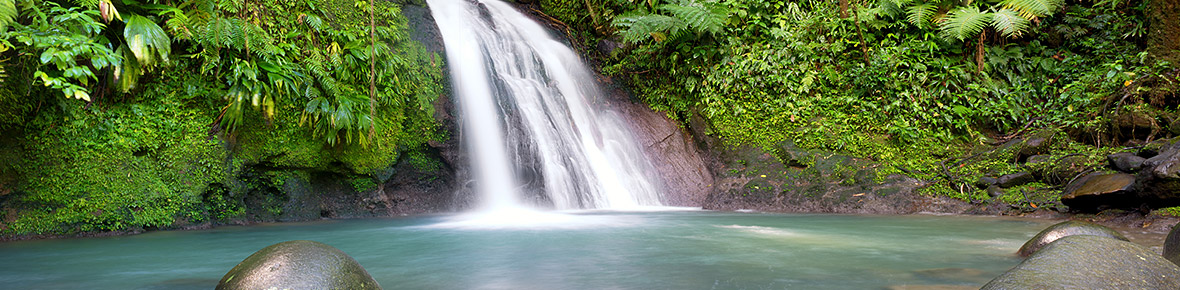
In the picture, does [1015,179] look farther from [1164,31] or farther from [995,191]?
[1164,31]

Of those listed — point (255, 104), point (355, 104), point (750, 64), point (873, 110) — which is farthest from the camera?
point (750, 64)

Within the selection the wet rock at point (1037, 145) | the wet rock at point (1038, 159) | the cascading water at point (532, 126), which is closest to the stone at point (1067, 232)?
the wet rock at point (1038, 159)

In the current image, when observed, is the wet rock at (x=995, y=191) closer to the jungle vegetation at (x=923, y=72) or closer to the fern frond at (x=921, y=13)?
the jungle vegetation at (x=923, y=72)

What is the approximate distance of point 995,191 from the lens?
24.5 ft

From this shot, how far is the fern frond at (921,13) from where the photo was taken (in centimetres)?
876

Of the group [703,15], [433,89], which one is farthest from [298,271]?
[703,15]

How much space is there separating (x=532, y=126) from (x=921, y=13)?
5666mm

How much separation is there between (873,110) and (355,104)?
22.8 ft

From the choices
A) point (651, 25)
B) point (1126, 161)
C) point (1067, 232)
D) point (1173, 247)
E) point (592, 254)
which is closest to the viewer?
point (1173, 247)

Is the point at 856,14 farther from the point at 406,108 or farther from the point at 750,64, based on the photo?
the point at 406,108

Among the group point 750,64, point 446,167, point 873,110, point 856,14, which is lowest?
Result: point 446,167

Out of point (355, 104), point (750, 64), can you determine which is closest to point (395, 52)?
point (355, 104)

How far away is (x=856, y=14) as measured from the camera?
8.98 metres

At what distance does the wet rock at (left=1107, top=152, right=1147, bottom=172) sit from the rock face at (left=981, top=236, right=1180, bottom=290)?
13.9ft
